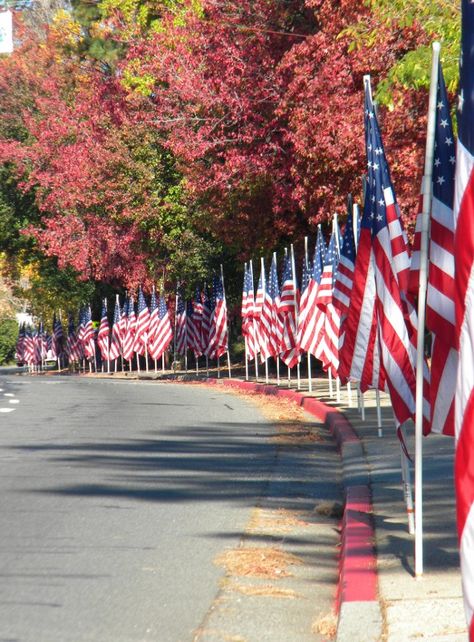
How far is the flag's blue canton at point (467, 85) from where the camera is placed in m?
3.79

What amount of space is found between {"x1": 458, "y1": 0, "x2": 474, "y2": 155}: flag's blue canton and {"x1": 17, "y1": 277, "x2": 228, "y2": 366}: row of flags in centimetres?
3313

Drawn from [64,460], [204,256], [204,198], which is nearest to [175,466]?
[64,460]

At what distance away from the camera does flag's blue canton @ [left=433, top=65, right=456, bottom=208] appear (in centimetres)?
645

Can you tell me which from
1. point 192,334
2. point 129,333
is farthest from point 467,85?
point 129,333

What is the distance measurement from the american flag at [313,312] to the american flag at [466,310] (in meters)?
18.1

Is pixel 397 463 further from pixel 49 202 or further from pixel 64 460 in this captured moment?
pixel 49 202

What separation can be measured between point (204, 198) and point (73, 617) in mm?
28499

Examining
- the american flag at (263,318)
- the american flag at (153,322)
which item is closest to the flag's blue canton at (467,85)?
the american flag at (263,318)

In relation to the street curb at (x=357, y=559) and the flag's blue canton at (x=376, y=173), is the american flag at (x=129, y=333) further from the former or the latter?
the flag's blue canton at (x=376, y=173)

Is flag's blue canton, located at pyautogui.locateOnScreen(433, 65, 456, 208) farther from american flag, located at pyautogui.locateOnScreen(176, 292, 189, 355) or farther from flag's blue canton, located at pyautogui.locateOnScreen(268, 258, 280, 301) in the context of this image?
american flag, located at pyautogui.locateOnScreen(176, 292, 189, 355)

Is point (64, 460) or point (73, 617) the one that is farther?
point (64, 460)

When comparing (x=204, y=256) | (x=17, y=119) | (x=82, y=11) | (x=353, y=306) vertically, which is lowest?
(x=353, y=306)

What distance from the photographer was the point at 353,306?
1009 centimetres

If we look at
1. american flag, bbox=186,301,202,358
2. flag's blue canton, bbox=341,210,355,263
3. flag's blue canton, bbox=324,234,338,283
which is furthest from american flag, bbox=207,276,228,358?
flag's blue canton, bbox=341,210,355,263
